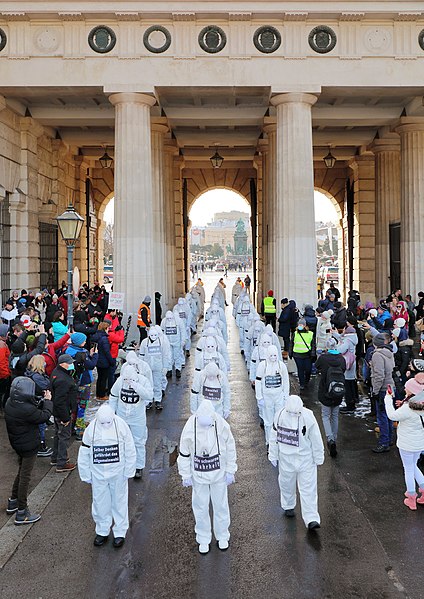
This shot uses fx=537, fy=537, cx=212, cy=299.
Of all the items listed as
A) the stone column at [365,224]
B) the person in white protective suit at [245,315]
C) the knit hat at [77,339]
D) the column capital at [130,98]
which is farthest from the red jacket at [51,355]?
the stone column at [365,224]

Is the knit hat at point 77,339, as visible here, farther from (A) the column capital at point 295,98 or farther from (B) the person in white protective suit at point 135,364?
(A) the column capital at point 295,98

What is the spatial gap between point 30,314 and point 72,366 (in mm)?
4810

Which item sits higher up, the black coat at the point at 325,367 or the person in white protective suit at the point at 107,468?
the black coat at the point at 325,367

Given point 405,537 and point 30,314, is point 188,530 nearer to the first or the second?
point 405,537

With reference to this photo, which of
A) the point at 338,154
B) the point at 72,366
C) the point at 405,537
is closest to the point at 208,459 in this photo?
the point at 405,537

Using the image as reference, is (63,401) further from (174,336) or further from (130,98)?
(130,98)

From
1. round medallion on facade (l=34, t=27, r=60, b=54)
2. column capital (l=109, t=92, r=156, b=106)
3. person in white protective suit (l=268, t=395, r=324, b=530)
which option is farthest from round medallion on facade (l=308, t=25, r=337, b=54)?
person in white protective suit (l=268, t=395, r=324, b=530)

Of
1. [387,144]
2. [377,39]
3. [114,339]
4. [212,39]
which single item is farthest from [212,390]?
[387,144]

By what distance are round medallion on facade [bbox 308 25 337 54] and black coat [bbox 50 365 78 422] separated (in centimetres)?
1307

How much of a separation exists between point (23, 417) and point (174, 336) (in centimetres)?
711

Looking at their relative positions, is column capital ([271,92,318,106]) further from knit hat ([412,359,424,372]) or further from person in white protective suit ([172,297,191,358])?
knit hat ([412,359,424,372])

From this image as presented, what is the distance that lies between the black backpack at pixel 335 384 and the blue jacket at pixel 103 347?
4.30m

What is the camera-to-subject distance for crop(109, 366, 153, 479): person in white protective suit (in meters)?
6.57

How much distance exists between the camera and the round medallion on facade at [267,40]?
15.6 metres
